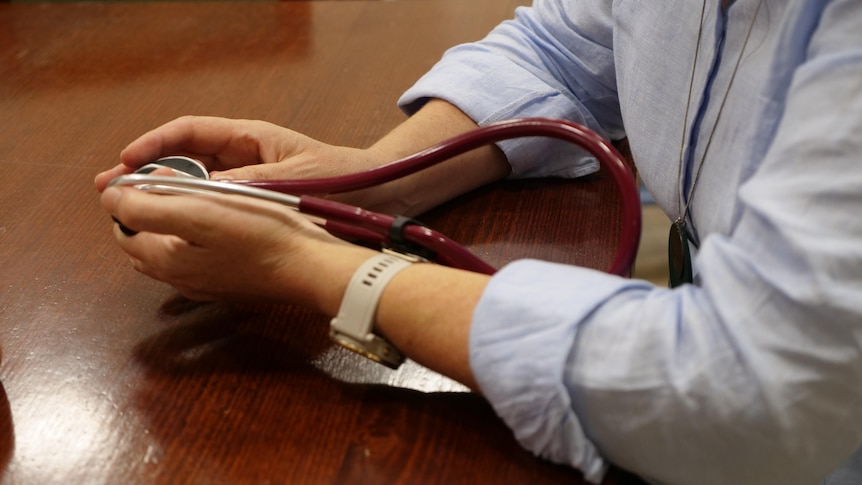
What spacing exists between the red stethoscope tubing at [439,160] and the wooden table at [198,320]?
0.09 metres

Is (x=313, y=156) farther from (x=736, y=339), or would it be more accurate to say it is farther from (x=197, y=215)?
(x=736, y=339)

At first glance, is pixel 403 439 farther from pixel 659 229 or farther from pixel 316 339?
pixel 659 229

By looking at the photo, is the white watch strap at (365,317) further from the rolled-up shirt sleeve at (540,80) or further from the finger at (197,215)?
the rolled-up shirt sleeve at (540,80)

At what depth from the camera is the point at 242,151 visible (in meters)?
0.83

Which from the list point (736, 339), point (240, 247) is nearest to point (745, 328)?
point (736, 339)

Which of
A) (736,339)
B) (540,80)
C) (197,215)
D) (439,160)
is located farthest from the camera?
(540,80)

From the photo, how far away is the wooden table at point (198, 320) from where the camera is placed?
582 millimetres

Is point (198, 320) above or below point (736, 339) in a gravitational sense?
below

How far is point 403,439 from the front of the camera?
59 cm

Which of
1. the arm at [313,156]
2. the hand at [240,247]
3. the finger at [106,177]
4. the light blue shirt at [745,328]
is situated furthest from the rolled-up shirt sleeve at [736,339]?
the finger at [106,177]

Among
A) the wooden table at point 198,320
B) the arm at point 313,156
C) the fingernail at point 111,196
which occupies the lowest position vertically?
the wooden table at point 198,320

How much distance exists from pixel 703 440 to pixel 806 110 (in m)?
0.22

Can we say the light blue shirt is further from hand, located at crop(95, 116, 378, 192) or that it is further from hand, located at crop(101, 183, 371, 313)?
hand, located at crop(95, 116, 378, 192)

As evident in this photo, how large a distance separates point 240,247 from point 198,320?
10 cm
